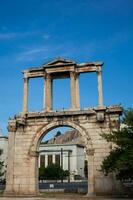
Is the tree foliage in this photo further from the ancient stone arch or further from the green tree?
the green tree

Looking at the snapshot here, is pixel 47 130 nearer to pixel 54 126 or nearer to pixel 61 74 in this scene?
pixel 54 126

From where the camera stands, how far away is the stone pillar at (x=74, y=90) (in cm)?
3022

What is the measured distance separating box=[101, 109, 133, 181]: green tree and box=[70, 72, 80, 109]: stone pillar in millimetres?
5530

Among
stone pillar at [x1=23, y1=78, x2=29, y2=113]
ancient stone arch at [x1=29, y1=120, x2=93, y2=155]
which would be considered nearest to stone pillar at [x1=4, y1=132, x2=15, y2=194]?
ancient stone arch at [x1=29, y1=120, x2=93, y2=155]

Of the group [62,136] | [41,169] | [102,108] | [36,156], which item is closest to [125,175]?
[102,108]

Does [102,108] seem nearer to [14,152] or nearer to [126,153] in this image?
[126,153]

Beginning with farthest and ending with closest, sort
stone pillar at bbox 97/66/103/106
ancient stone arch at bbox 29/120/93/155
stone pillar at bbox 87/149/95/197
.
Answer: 1. ancient stone arch at bbox 29/120/93/155
2. stone pillar at bbox 97/66/103/106
3. stone pillar at bbox 87/149/95/197

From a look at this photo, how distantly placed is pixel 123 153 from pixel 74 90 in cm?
Result: 796

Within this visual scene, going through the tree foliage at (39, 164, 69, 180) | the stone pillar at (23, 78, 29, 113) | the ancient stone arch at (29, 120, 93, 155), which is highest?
the stone pillar at (23, 78, 29, 113)

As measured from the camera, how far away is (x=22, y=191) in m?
29.8

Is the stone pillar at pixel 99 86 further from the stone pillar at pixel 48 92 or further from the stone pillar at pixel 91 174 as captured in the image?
the stone pillar at pixel 48 92

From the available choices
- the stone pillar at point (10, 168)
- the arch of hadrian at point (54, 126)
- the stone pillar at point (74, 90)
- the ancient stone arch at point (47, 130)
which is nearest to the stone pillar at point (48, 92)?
the arch of hadrian at point (54, 126)

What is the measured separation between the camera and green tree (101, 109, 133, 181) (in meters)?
23.5

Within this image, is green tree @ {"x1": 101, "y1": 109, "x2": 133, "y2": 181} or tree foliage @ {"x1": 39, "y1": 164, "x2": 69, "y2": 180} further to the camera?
tree foliage @ {"x1": 39, "y1": 164, "x2": 69, "y2": 180}
